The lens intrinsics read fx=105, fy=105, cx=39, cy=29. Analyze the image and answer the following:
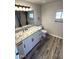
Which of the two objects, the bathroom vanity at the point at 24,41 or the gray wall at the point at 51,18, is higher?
the gray wall at the point at 51,18

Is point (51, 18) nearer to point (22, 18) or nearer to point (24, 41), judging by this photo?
point (22, 18)

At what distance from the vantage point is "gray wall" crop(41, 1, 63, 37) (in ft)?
21.5

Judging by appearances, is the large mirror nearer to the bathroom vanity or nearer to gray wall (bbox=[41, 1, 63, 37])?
the bathroom vanity

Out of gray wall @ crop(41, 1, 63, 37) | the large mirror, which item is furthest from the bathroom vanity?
gray wall @ crop(41, 1, 63, 37)

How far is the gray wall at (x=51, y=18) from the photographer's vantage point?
6555 millimetres

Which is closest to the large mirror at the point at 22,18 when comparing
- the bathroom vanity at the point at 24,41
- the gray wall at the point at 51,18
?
the bathroom vanity at the point at 24,41

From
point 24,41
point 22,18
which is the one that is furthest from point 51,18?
point 24,41

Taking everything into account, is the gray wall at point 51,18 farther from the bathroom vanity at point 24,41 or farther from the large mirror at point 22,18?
the bathroom vanity at point 24,41

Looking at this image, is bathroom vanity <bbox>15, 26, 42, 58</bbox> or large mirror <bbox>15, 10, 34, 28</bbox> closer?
bathroom vanity <bbox>15, 26, 42, 58</bbox>
